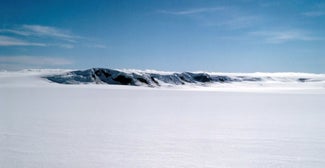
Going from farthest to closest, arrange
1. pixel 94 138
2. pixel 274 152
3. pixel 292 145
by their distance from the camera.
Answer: pixel 94 138 → pixel 292 145 → pixel 274 152

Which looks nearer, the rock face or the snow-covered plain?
the snow-covered plain

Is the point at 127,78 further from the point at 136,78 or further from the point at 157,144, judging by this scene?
the point at 157,144

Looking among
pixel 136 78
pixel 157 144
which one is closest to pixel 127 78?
pixel 136 78

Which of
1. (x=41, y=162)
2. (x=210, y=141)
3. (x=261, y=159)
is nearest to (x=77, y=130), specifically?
(x=41, y=162)

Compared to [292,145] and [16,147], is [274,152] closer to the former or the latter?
[292,145]

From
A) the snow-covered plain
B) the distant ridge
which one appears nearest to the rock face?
the distant ridge

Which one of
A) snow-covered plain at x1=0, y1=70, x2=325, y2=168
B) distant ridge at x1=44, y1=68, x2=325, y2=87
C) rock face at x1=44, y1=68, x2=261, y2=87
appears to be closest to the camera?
snow-covered plain at x1=0, y1=70, x2=325, y2=168

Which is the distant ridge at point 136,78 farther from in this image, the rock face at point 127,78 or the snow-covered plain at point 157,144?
the snow-covered plain at point 157,144

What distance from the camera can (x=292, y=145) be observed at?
4.18m

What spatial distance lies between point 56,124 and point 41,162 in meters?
2.63

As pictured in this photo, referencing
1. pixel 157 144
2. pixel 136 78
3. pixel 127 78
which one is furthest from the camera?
pixel 136 78

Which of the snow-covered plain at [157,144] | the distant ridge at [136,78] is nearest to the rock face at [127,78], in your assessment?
the distant ridge at [136,78]

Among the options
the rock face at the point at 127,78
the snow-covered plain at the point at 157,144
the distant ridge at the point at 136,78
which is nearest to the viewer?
the snow-covered plain at the point at 157,144

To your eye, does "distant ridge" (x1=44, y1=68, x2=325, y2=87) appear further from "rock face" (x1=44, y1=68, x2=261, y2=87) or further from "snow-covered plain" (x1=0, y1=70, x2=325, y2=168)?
"snow-covered plain" (x1=0, y1=70, x2=325, y2=168)
